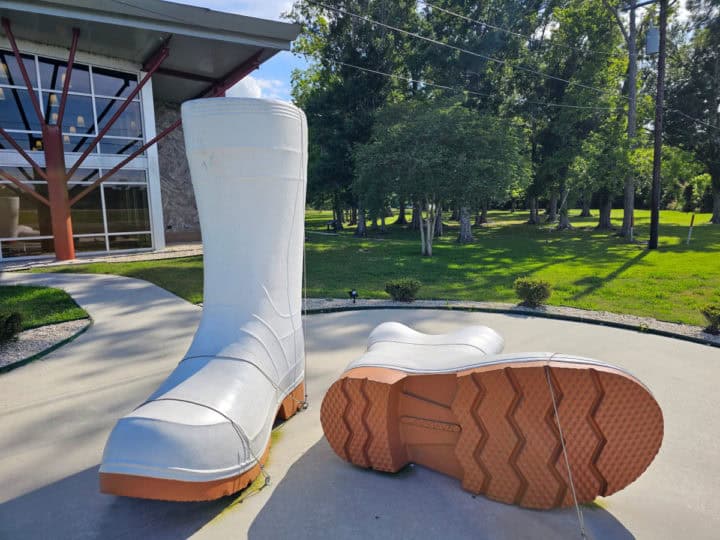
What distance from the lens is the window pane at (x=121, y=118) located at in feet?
52.5

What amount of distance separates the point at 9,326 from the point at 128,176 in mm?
12256

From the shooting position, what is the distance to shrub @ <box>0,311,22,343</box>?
19.2 ft

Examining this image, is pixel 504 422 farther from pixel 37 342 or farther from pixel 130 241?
pixel 130 241

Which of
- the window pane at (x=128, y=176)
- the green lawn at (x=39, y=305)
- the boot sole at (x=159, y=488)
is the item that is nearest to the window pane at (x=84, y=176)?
the window pane at (x=128, y=176)

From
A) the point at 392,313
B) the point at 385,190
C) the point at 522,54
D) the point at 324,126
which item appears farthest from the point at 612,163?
the point at 392,313

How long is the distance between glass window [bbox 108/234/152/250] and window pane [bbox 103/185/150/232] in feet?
0.87

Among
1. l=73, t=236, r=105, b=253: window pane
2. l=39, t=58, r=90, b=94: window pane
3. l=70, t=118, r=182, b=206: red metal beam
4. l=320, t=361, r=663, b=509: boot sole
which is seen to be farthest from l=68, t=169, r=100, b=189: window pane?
l=320, t=361, r=663, b=509: boot sole

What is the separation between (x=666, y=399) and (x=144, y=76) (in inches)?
719

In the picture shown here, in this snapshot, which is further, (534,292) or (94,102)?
(94,102)

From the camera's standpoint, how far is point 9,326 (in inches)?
233

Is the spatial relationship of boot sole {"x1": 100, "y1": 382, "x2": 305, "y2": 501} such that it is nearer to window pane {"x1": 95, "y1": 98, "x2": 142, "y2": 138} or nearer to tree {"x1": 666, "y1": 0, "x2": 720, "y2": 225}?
window pane {"x1": 95, "y1": 98, "x2": 142, "y2": 138}

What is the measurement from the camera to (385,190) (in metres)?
16.4

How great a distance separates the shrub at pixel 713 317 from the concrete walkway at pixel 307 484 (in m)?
0.99

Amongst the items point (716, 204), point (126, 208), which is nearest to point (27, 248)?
point (126, 208)
